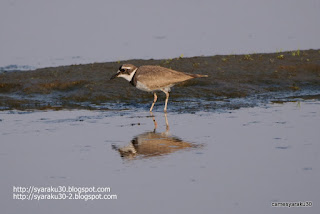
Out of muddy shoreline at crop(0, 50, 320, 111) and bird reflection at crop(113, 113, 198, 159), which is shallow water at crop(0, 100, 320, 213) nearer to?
bird reflection at crop(113, 113, 198, 159)

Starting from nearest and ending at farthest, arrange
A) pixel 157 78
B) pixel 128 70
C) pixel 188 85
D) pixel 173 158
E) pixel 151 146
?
pixel 173 158 → pixel 151 146 → pixel 157 78 → pixel 128 70 → pixel 188 85

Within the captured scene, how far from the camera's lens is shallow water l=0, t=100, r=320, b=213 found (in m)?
8.30

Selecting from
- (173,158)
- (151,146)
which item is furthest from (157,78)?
(173,158)

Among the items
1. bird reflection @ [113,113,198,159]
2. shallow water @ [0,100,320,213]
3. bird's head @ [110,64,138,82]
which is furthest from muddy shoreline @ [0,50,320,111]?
bird reflection @ [113,113,198,159]

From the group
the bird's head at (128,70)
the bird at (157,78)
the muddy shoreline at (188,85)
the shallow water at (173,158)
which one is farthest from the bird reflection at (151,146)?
the bird's head at (128,70)

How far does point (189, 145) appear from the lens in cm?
1106

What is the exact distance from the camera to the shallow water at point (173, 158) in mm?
8305

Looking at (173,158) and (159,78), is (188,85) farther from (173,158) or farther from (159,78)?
(173,158)

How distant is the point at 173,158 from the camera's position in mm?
10320

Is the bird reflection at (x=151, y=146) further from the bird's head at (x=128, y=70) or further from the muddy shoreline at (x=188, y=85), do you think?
the bird's head at (x=128, y=70)

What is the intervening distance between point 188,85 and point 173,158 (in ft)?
23.2

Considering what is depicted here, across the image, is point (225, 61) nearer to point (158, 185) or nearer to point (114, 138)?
point (114, 138)

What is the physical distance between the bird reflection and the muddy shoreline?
310 cm

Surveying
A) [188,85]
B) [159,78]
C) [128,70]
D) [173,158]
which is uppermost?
[128,70]
